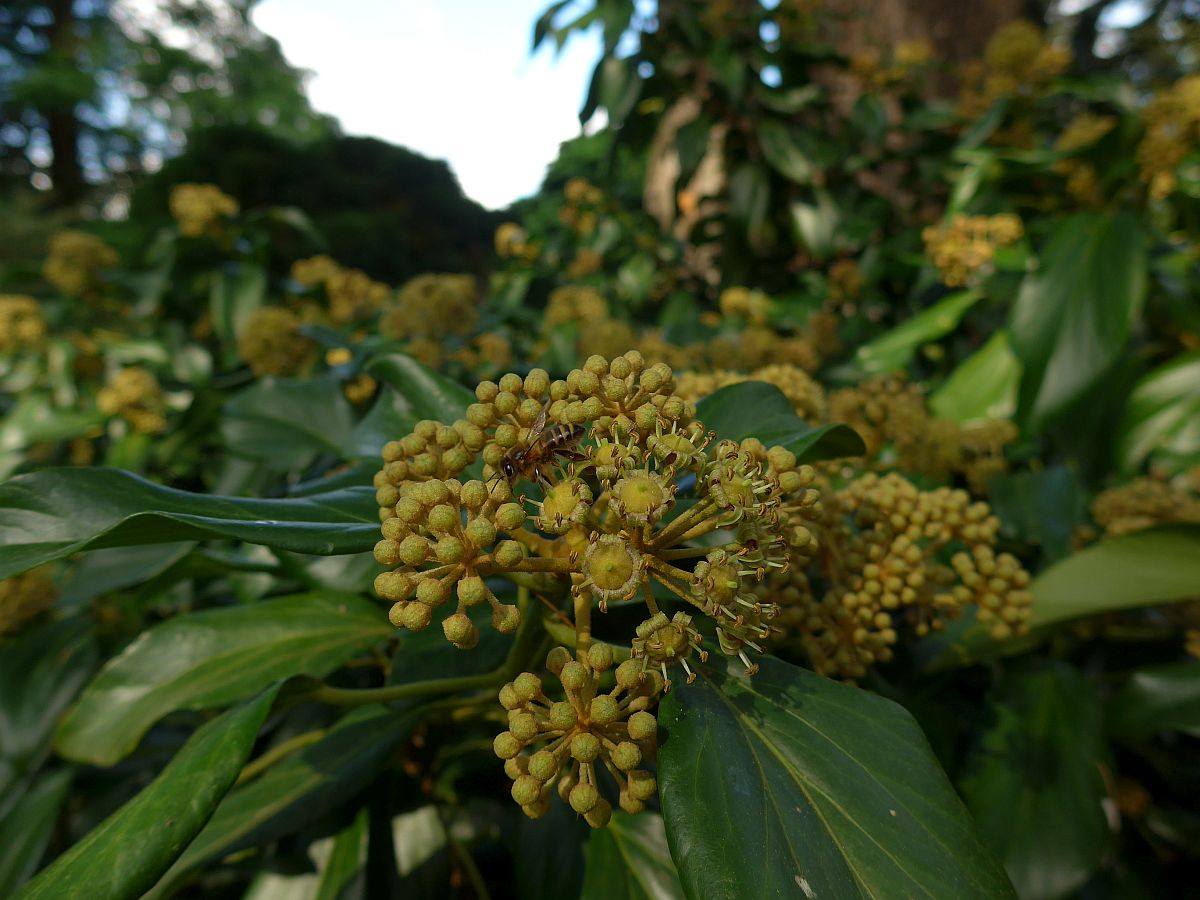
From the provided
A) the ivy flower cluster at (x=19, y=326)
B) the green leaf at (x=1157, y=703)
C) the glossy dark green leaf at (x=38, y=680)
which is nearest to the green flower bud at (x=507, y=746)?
the green leaf at (x=1157, y=703)

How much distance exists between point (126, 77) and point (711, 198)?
19313 millimetres

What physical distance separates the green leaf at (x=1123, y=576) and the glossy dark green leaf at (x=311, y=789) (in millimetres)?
1063

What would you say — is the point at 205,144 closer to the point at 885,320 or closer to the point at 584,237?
the point at 584,237

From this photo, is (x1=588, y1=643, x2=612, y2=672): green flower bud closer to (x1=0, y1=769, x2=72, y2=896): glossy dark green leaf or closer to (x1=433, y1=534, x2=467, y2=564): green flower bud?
(x1=433, y1=534, x2=467, y2=564): green flower bud

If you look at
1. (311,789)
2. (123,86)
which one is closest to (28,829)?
(311,789)

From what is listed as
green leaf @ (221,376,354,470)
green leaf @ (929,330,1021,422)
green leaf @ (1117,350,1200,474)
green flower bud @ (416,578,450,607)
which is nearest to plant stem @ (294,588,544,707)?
green flower bud @ (416,578,450,607)

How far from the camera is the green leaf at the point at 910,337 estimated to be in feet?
7.00

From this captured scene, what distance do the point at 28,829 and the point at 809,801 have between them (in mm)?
1576

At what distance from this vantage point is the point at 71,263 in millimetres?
3273

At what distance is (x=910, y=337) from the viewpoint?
7.20 ft

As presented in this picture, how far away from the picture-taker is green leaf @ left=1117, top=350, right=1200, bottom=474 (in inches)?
74.7

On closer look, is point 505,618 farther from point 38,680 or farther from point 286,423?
point 38,680

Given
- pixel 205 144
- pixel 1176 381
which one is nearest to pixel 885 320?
pixel 1176 381

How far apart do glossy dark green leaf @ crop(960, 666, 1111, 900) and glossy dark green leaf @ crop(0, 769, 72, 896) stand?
1.71m
